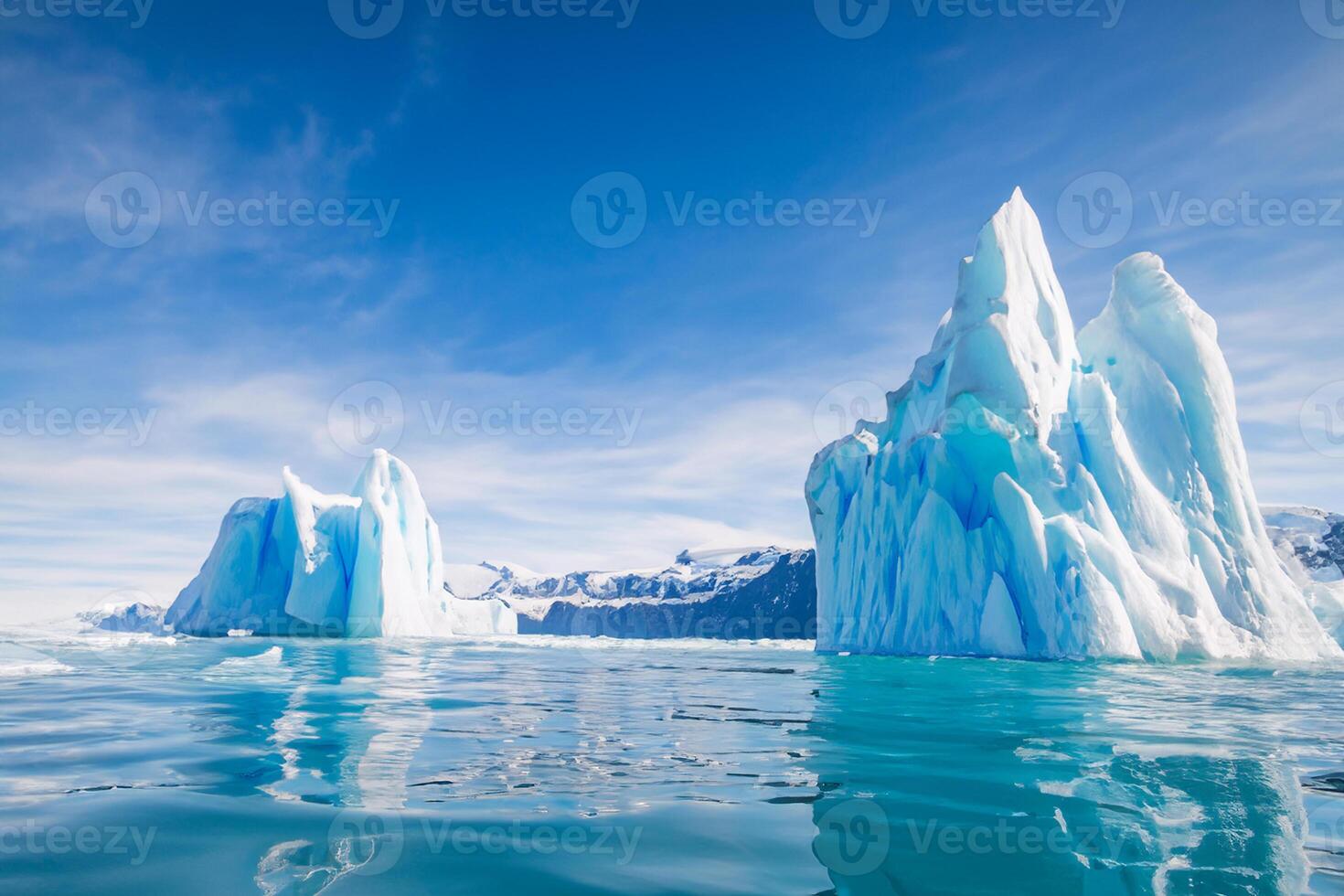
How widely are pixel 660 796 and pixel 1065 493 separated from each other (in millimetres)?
25577

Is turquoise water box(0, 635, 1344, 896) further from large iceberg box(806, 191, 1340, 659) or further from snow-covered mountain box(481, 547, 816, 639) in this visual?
snow-covered mountain box(481, 547, 816, 639)

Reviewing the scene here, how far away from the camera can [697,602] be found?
124 metres

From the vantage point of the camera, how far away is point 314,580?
4581cm

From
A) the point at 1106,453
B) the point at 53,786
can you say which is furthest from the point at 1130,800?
the point at 1106,453

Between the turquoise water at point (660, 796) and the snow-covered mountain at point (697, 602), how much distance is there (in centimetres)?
9126

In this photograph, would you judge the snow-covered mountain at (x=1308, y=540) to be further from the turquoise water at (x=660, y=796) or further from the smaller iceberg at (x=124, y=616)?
the smaller iceberg at (x=124, y=616)

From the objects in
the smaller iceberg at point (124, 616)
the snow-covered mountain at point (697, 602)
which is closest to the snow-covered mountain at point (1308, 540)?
the snow-covered mountain at point (697, 602)

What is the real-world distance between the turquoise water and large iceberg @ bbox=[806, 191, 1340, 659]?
13.5 m

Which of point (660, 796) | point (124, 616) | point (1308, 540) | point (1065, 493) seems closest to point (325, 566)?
point (1065, 493)

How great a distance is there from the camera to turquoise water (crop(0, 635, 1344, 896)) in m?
4.09

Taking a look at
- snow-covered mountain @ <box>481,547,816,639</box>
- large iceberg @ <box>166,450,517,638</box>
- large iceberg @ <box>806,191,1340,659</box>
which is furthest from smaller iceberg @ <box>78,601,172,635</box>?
large iceberg @ <box>806,191,1340,659</box>

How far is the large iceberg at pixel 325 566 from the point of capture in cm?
4572

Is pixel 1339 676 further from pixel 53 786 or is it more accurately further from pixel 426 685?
pixel 53 786

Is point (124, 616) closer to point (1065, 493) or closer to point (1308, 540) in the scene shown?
point (1065, 493)
